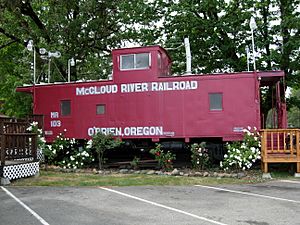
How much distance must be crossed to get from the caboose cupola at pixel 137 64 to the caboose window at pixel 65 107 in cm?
219

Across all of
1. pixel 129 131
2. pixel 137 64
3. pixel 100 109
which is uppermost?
pixel 137 64

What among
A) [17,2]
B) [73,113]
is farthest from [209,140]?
[17,2]

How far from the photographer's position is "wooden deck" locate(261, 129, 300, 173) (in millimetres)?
10812

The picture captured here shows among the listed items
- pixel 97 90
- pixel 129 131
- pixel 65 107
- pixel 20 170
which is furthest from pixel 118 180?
pixel 65 107

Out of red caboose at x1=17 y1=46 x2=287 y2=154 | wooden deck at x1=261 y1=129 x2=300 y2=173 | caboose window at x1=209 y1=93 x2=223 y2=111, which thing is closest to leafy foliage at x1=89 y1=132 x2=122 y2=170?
red caboose at x1=17 y1=46 x2=287 y2=154

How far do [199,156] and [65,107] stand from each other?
548 centimetres

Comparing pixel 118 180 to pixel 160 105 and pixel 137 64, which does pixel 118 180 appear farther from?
pixel 137 64

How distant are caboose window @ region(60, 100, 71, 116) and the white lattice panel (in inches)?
128

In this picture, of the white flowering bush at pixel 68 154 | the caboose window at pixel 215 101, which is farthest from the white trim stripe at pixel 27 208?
the caboose window at pixel 215 101

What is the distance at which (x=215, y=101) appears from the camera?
1194 cm

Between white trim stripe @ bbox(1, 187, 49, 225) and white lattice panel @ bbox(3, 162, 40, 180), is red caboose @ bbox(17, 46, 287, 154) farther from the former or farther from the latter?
white trim stripe @ bbox(1, 187, 49, 225)

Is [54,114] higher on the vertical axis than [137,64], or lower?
lower

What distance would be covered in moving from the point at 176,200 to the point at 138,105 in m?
5.64

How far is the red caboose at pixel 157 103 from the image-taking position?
11.7m
